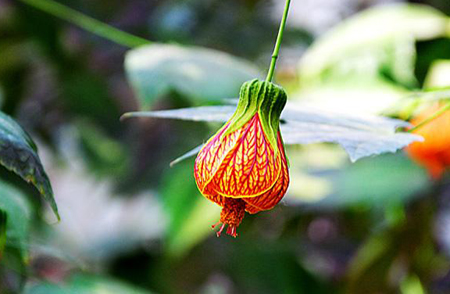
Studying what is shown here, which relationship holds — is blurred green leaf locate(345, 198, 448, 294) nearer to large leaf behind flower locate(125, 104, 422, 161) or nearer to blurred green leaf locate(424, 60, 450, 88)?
blurred green leaf locate(424, 60, 450, 88)

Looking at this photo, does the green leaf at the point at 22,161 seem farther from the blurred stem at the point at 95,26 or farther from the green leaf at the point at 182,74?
the blurred stem at the point at 95,26

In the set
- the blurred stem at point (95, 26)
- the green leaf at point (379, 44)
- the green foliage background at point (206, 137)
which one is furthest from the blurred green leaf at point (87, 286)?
the green leaf at point (379, 44)

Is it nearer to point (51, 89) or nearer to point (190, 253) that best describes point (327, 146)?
point (190, 253)

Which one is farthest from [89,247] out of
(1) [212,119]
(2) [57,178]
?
(1) [212,119]

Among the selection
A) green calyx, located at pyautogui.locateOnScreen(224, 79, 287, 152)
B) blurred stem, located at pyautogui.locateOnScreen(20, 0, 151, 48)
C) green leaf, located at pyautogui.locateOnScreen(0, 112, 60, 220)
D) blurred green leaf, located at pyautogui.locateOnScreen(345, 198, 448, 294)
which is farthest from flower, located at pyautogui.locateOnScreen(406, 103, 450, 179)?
green leaf, located at pyautogui.locateOnScreen(0, 112, 60, 220)

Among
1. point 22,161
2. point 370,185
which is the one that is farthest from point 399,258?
point 22,161

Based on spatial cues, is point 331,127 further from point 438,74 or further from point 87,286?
point 438,74
